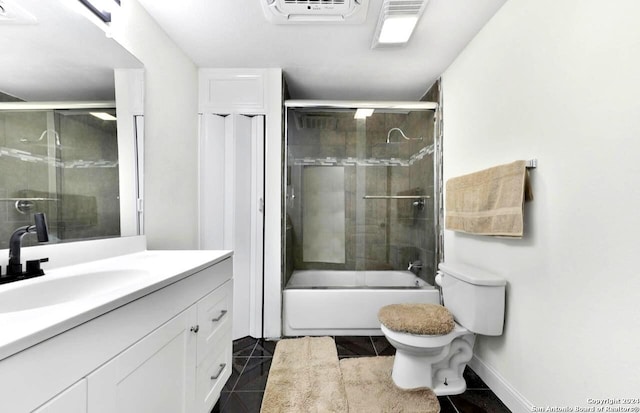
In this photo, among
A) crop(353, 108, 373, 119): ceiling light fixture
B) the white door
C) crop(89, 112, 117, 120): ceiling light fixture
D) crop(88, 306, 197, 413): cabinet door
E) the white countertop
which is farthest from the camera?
crop(353, 108, 373, 119): ceiling light fixture

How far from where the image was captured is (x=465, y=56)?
195 centimetres

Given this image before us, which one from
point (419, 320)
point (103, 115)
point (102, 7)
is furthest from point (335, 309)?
point (102, 7)

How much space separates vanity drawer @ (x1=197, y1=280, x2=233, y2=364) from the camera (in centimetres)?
121

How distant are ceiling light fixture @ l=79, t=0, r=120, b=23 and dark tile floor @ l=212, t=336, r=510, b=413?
6.77 ft

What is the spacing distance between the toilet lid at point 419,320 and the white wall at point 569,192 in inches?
13.7

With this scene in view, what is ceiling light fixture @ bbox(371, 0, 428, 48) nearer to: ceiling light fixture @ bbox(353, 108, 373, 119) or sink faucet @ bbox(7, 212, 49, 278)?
ceiling light fixture @ bbox(353, 108, 373, 119)

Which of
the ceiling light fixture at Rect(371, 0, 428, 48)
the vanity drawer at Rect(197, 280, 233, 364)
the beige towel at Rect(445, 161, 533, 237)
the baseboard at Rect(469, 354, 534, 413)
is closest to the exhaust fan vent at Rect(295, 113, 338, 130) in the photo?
the ceiling light fixture at Rect(371, 0, 428, 48)

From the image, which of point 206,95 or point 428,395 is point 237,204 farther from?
point 428,395

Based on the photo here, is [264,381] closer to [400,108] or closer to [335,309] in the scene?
[335,309]

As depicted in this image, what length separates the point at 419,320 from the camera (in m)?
1.55

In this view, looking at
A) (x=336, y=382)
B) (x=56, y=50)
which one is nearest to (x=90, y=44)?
(x=56, y=50)

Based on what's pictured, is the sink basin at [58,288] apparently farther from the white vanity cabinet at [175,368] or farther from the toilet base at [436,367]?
the toilet base at [436,367]

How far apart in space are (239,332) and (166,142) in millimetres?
1550

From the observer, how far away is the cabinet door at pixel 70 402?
562 millimetres
